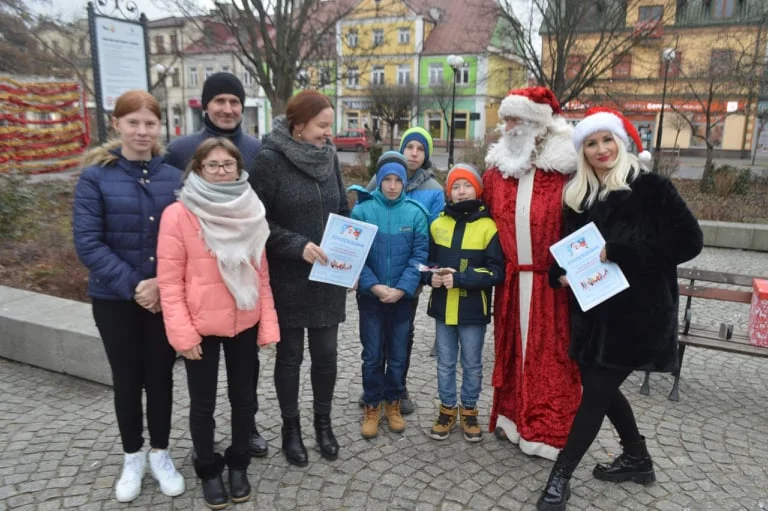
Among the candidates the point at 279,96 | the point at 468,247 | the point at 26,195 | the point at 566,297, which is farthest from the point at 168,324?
the point at 279,96

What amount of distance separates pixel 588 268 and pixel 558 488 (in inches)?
45.7

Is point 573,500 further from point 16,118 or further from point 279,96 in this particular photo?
point 16,118

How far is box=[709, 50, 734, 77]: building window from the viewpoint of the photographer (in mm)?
19500

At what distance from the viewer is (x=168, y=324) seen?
260 cm

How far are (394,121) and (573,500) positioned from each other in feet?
108

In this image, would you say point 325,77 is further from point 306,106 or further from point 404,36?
point 404,36

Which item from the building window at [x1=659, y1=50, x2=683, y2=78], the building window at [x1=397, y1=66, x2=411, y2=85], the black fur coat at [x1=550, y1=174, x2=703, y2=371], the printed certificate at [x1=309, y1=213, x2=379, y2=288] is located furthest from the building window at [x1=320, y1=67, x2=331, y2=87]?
the building window at [x1=397, y1=66, x2=411, y2=85]

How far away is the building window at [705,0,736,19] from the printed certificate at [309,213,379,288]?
37.6 meters

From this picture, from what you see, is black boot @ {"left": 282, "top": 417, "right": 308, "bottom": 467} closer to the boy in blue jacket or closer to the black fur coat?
the boy in blue jacket

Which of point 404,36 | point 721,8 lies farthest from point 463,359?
point 404,36

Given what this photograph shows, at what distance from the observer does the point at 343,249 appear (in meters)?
3.10

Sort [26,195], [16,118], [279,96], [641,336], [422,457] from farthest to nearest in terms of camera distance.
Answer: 1. [16,118]
2. [279,96]
3. [26,195]
4. [422,457]
5. [641,336]

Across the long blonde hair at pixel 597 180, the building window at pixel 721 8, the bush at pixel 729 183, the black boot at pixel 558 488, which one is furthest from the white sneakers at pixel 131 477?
the building window at pixel 721 8

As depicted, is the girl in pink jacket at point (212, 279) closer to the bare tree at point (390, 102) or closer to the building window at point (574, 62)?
the building window at point (574, 62)
